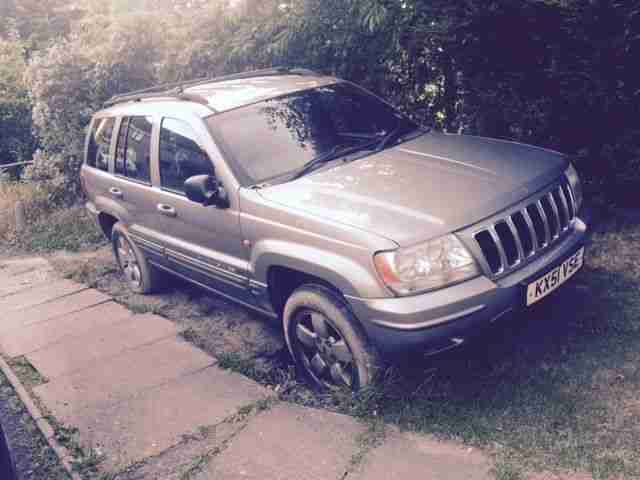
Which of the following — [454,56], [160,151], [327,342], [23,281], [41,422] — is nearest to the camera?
[327,342]

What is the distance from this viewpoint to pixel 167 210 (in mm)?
5289

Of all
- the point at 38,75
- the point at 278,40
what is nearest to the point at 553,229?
the point at 278,40

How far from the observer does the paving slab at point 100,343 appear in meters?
5.38

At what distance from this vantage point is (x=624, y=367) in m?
3.92

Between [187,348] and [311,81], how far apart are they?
2.35m

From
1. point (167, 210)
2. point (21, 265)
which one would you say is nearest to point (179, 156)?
point (167, 210)

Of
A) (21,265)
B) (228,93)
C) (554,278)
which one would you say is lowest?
(21,265)

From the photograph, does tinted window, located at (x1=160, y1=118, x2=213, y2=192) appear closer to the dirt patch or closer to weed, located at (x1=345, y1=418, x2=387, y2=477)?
the dirt patch

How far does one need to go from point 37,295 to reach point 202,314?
2.43 metres

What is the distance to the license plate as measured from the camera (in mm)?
3807

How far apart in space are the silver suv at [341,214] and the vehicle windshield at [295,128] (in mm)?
13

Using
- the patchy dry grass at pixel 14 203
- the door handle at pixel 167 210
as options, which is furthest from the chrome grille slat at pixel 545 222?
the patchy dry grass at pixel 14 203

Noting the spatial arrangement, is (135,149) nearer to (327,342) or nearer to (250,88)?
(250,88)

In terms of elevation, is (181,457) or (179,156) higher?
(179,156)
